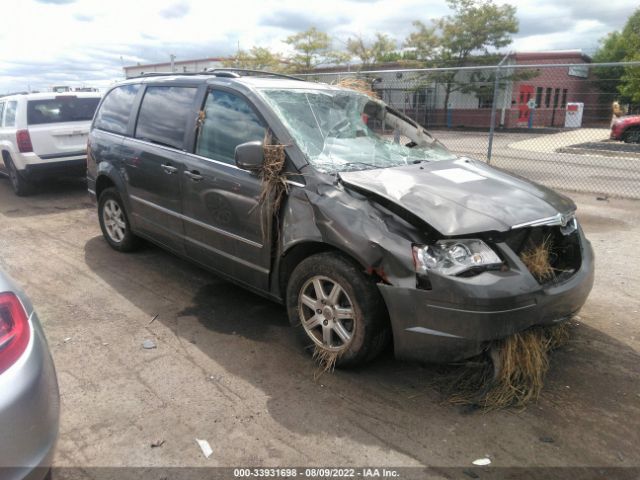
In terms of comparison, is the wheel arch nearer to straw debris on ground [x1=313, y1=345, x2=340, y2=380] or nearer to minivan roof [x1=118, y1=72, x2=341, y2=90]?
straw debris on ground [x1=313, y1=345, x2=340, y2=380]

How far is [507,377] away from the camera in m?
2.91

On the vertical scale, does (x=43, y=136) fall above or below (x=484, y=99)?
below

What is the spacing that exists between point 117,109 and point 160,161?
1.37 m

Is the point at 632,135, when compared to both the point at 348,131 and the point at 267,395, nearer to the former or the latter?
the point at 348,131

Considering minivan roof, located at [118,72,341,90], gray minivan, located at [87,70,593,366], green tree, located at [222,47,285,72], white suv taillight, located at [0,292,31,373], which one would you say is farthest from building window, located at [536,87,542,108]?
green tree, located at [222,47,285,72]

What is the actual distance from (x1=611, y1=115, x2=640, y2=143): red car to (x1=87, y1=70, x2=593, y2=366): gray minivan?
35.0ft

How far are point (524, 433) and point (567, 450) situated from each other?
215mm

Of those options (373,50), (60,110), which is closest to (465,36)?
(373,50)

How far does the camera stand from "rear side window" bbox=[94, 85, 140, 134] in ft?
16.6

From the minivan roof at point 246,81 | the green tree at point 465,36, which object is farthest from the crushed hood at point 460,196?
the green tree at point 465,36

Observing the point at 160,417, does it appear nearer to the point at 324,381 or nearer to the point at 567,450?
the point at 324,381

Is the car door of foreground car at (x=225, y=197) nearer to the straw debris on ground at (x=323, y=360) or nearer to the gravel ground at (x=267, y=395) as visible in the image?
the gravel ground at (x=267, y=395)

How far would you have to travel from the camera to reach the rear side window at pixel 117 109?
16.6 ft

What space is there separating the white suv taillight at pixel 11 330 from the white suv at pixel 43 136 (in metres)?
7.32
